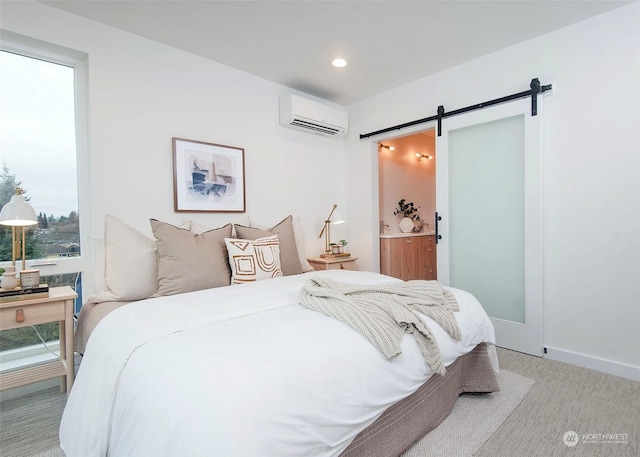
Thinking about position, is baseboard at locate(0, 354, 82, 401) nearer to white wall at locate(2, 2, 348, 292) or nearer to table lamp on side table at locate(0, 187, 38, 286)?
table lamp on side table at locate(0, 187, 38, 286)

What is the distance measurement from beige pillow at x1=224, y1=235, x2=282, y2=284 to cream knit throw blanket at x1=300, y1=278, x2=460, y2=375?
0.64 metres

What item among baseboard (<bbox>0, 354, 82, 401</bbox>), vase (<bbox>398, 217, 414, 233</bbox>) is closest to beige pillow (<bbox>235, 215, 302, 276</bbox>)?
baseboard (<bbox>0, 354, 82, 401</bbox>)

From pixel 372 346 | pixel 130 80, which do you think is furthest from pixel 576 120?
pixel 130 80

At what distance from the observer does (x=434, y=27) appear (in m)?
2.52

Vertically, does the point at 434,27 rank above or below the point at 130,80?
above

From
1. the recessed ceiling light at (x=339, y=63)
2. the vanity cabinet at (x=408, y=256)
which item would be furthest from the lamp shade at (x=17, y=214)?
the vanity cabinet at (x=408, y=256)

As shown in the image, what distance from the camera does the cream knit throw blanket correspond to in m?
1.31

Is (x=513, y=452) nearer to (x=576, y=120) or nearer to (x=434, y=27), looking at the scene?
(x=576, y=120)

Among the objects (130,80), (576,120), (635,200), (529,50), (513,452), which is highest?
(529,50)

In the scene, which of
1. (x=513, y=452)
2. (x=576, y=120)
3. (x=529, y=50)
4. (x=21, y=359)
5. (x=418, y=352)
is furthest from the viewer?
(x=529, y=50)

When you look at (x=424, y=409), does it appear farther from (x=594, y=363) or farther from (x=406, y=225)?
(x=406, y=225)

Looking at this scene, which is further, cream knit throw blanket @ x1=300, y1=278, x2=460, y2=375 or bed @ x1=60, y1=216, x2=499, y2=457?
cream knit throw blanket @ x1=300, y1=278, x2=460, y2=375

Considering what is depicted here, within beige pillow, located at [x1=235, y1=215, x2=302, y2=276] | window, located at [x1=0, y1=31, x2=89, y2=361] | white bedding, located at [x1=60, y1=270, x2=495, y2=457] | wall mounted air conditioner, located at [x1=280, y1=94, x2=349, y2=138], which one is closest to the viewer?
white bedding, located at [x1=60, y1=270, x2=495, y2=457]

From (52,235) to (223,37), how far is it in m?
1.95
